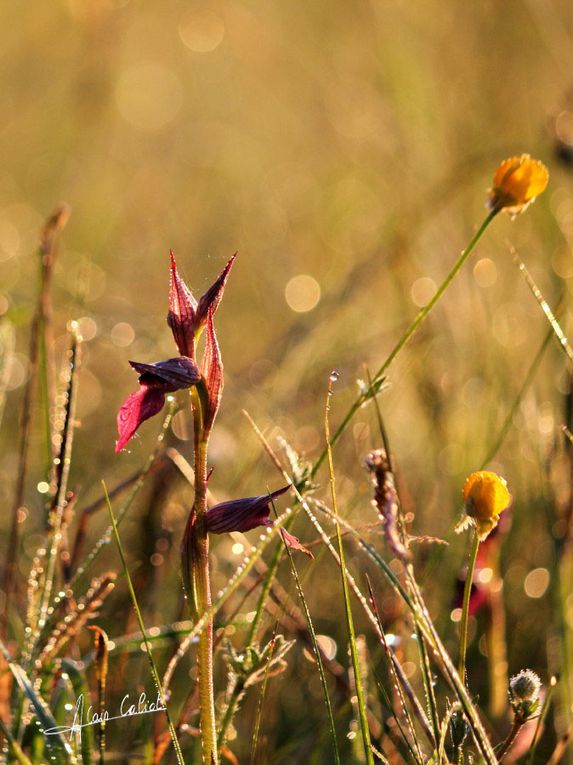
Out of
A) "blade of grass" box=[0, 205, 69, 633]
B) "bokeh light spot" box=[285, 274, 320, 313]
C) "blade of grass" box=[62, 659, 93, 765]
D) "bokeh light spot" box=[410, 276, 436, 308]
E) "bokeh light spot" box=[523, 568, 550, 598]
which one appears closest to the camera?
"blade of grass" box=[62, 659, 93, 765]

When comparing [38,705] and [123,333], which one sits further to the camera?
[123,333]

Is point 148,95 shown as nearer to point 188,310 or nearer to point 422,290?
point 422,290

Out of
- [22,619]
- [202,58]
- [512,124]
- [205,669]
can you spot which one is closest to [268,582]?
[205,669]

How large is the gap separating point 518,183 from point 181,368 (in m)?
0.43

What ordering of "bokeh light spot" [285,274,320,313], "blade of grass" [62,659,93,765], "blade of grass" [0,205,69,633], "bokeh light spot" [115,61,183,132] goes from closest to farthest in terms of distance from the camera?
1. "blade of grass" [62,659,93,765]
2. "blade of grass" [0,205,69,633]
3. "bokeh light spot" [285,274,320,313]
4. "bokeh light spot" [115,61,183,132]

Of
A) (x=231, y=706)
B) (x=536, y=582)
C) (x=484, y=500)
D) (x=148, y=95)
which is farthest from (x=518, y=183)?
(x=148, y=95)

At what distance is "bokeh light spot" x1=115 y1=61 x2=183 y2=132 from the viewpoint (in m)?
5.46

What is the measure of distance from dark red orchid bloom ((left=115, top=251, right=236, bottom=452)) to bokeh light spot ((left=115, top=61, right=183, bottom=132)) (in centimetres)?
467

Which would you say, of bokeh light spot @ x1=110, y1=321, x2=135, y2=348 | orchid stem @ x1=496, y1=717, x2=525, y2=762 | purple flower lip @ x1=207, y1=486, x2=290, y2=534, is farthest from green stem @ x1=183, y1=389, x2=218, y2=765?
bokeh light spot @ x1=110, y1=321, x2=135, y2=348

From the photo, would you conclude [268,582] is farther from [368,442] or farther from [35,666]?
[368,442]

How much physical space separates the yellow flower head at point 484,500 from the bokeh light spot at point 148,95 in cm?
480

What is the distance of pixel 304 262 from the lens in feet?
11.9

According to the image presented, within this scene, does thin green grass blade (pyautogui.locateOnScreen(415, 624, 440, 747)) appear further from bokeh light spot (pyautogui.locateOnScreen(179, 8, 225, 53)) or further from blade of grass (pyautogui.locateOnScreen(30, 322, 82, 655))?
bokeh light spot (pyautogui.locateOnScreen(179, 8, 225, 53))

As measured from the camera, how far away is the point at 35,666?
41.1 inches
